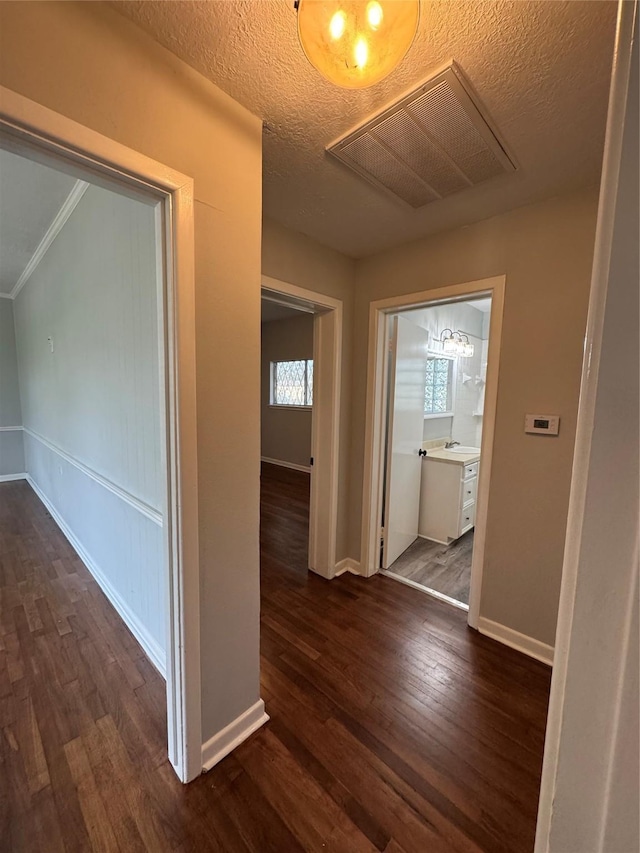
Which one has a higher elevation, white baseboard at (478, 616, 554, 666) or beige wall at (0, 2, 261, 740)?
beige wall at (0, 2, 261, 740)

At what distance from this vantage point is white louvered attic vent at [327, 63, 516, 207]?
1.19 meters

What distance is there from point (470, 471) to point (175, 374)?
9.51 feet

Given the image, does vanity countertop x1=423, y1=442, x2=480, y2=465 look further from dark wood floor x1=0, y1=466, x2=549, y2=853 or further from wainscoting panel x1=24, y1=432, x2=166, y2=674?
wainscoting panel x1=24, y1=432, x2=166, y2=674

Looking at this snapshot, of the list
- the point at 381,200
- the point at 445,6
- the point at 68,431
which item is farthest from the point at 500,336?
the point at 68,431

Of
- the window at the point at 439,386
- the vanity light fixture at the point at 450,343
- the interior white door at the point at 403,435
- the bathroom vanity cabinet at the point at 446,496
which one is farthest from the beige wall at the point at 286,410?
the interior white door at the point at 403,435

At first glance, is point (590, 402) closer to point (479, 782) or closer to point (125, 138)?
point (125, 138)

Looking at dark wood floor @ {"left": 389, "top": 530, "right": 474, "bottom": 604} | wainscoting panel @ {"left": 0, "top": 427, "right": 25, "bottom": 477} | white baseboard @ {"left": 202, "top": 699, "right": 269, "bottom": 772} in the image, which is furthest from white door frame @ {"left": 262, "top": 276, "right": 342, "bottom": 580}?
wainscoting panel @ {"left": 0, "top": 427, "right": 25, "bottom": 477}

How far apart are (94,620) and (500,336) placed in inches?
118

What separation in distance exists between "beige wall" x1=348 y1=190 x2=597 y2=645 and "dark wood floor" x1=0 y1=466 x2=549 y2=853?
1.37ft

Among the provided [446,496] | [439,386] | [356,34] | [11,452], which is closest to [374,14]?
[356,34]

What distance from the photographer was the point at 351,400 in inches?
106

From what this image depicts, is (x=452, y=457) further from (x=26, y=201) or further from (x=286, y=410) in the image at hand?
(x=26, y=201)

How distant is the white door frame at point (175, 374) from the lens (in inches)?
35.4

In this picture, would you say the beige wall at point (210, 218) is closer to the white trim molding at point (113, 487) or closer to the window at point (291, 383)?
the white trim molding at point (113, 487)
